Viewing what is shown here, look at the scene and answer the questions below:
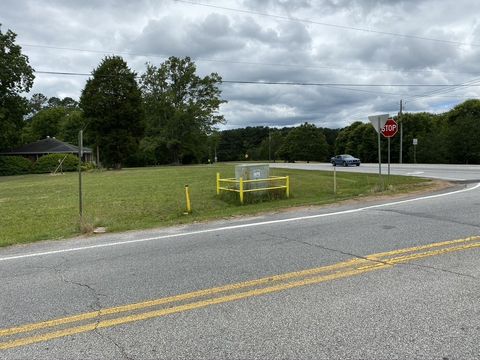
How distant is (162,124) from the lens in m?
64.2

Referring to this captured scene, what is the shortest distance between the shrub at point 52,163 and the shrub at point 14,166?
100 cm

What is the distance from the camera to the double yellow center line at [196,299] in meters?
3.96

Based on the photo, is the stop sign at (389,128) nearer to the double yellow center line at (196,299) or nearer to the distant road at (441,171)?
the distant road at (441,171)

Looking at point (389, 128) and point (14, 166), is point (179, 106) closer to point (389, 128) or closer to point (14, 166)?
point (14, 166)

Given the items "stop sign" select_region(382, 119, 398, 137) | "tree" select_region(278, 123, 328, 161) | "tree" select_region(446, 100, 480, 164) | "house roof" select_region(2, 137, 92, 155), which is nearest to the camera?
"stop sign" select_region(382, 119, 398, 137)

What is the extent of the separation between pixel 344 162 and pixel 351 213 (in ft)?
119

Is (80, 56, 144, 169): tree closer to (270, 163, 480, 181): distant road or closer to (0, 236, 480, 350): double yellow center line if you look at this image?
(270, 163, 480, 181): distant road

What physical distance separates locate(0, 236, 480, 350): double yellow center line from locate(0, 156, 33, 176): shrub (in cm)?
5246

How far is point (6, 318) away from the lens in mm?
4355

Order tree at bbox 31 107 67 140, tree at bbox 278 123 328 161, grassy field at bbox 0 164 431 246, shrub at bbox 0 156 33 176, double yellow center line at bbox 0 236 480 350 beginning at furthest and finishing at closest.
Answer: tree at bbox 278 123 328 161 < tree at bbox 31 107 67 140 < shrub at bbox 0 156 33 176 < grassy field at bbox 0 164 431 246 < double yellow center line at bbox 0 236 480 350

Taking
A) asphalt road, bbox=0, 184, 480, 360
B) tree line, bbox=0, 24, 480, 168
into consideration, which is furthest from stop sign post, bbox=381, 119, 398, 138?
tree line, bbox=0, 24, 480, 168

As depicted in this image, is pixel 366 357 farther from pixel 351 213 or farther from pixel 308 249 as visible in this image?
pixel 351 213

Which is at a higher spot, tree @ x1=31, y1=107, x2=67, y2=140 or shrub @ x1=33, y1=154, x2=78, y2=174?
tree @ x1=31, y1=107, x2=67, y2=140

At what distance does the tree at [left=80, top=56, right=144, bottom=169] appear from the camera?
43.6 m
